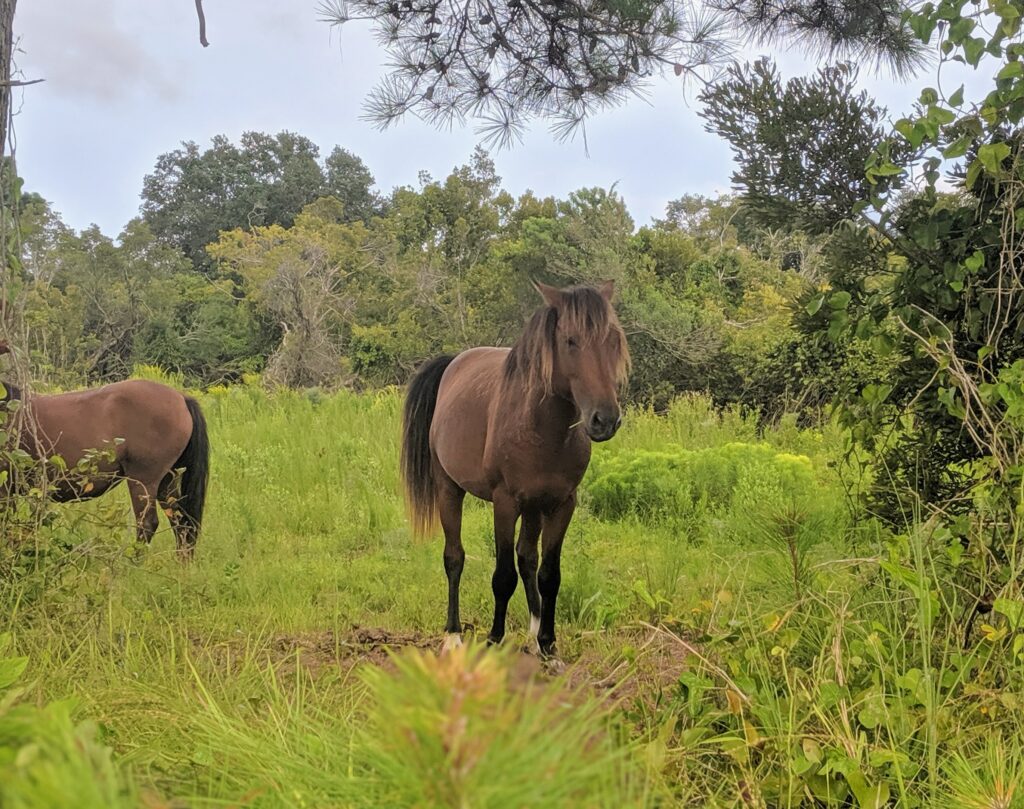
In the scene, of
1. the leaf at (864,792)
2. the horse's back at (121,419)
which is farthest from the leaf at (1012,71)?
the horse's back at (121,419)

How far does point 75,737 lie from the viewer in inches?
19.5

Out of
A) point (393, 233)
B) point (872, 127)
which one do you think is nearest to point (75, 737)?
point (872, 127)

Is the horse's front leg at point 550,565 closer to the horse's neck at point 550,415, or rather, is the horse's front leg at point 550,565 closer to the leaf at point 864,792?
the horse's neck at point 550,415

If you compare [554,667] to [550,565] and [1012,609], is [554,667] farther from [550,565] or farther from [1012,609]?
[1012,609]

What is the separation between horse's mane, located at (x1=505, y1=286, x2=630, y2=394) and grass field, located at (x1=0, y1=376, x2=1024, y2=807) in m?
0.96

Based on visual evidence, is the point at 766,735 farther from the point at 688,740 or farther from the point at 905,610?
the point at 905,610

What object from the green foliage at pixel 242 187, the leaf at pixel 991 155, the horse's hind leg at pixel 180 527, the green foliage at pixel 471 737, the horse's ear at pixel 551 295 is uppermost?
the green foliage at pixel 242 187

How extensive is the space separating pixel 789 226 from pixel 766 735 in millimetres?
1904

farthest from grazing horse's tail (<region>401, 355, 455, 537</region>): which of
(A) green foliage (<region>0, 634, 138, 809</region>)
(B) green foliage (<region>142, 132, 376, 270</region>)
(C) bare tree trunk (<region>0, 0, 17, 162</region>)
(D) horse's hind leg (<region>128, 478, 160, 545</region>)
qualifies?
(B) green foliage (<region>142, 132, 376, 270</region>)

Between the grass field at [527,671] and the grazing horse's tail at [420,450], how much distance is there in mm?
488

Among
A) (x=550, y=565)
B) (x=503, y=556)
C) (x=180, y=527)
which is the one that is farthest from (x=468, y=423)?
(x=180, y=527)

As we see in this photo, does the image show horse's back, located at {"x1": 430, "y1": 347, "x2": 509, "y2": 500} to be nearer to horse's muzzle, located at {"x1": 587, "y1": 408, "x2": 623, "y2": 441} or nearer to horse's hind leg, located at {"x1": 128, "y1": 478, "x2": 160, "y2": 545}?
horse's muzzle, located at {"x1": 587, "y1": 408, "x2": 623, "y2": 441}

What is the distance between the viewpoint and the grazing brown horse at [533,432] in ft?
9.85

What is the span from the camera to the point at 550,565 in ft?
11.5
